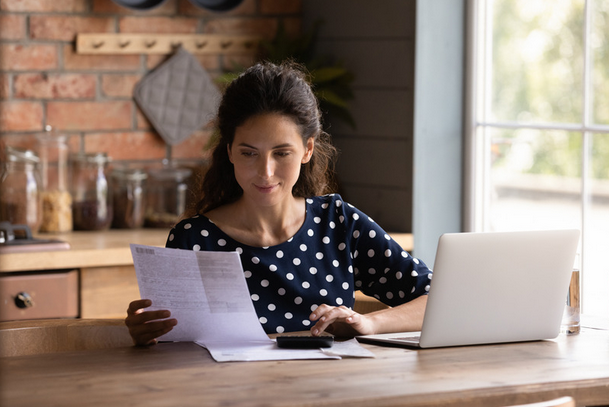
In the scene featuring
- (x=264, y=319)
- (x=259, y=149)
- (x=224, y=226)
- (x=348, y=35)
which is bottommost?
(x=264, y=319)

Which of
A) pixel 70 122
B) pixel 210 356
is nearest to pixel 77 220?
pixel 70 122

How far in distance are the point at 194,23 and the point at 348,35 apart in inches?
23.9

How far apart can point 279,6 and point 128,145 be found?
0.83 metres

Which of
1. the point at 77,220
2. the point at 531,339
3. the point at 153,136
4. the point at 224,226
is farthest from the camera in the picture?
the point at 153,136

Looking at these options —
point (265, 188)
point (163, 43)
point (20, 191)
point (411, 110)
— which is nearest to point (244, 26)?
point (163, 43)

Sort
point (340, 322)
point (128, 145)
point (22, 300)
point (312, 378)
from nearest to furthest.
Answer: point (312, 378), point (340, 322), point (22, 300), point (128, 145)

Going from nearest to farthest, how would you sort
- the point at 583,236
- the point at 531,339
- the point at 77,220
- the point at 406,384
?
1. the point at 406,384
2. the point at 531,339
3. the point at 583,236
4. the point at 77,220

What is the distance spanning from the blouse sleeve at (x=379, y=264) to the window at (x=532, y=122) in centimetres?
87

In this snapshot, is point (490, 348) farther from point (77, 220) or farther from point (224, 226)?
point (77, 220)

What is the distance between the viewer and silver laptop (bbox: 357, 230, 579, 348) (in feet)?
5.07

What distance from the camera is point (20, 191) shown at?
285cm

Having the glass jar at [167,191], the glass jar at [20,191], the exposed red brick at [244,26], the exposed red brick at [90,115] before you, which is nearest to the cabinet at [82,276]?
the glass jar at [20,191]

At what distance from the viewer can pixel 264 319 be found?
6.28ft

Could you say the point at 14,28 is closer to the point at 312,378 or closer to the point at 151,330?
the point at 151,330
